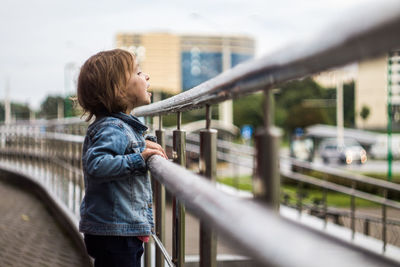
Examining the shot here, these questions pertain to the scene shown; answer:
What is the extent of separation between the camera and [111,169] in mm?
2027

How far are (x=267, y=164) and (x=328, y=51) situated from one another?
246mm

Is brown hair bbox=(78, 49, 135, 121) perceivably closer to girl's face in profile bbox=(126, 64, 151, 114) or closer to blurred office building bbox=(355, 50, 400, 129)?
girl's face in profile bbox=(126, 64, 151, 114)

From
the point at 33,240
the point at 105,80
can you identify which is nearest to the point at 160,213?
the point at 105,80

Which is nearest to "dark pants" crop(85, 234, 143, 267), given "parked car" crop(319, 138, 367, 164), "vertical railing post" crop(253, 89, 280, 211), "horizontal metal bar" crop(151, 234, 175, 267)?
"horizontal metal bar" crop(151, 234, 175, 267)

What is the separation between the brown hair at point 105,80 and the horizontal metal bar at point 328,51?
3.30ft

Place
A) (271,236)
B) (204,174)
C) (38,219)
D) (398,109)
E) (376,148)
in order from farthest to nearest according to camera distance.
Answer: (376,148), (398,109), (38,219), (204,174), (271,236)

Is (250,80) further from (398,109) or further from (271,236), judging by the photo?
(398,109)

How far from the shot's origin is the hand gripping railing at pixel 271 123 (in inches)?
21.9

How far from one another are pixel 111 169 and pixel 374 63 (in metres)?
1.54

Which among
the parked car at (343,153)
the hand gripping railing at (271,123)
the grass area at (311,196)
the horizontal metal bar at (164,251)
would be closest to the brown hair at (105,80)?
the horizontal metal bar at (164,251)

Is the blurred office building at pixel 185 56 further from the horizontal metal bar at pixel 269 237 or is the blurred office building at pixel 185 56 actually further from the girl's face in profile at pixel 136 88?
the horizontal metal bar at pixel 269 237

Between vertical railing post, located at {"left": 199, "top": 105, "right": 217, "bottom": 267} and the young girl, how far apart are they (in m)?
0.51

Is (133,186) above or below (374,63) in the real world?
below

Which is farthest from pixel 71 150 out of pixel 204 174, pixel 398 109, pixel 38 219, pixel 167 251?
pixel 398 109
